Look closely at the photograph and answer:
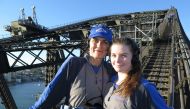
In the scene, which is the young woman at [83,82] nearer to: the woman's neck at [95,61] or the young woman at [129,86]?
the woman's neck at [95,61]

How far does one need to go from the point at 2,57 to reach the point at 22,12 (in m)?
20.9

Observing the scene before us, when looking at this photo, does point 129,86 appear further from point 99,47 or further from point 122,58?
point 99,47

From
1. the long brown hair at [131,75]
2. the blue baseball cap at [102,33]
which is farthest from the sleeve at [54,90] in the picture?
the long brown hair at [131,75]

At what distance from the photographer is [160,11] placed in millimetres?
39938

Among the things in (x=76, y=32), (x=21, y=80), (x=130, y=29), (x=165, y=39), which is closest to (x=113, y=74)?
(x=165, y=39)

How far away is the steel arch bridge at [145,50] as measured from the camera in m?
9.36

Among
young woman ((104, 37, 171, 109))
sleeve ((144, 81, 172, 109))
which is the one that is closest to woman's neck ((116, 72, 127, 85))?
young woman ((104, 37, 171, 109))

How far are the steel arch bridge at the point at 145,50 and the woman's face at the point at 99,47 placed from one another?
0.33m

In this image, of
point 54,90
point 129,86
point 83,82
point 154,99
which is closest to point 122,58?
point 129,86

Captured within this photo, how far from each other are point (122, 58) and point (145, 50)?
56.5 ft

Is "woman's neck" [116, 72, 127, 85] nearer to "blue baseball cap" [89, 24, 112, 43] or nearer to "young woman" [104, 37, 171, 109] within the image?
"young woman" [104, 37, 171, 109]

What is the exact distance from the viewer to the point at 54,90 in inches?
155

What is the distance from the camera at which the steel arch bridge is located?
30.7 feet

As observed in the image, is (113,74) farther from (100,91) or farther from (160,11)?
(160,11)
